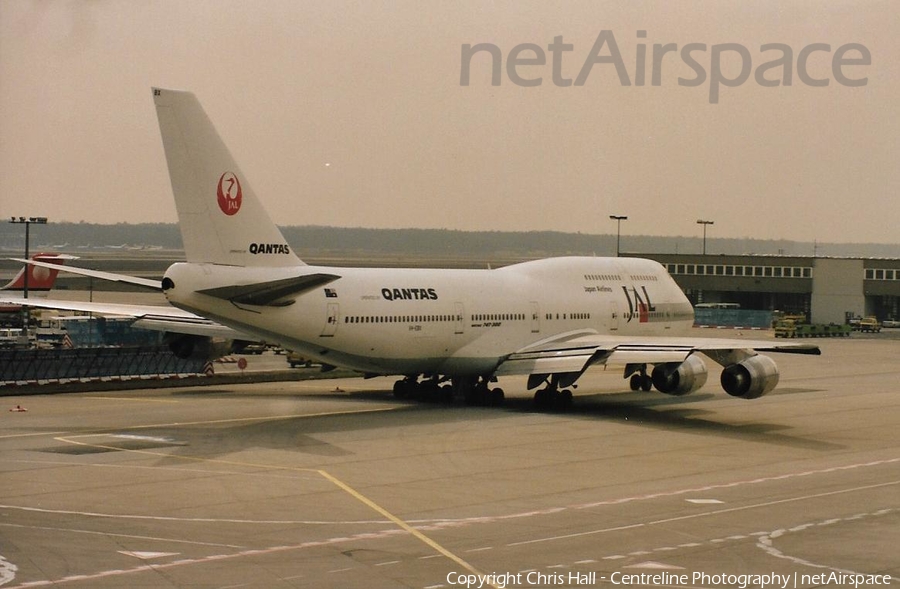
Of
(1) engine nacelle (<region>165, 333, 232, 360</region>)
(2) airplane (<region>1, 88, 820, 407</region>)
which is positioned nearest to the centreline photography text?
(2) airplane (<region>1, 88, 820, 407</region>)

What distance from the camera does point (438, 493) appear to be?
2269cm

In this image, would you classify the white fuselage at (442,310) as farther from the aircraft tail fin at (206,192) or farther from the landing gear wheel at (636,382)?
the landing gear wheel at (636,382)

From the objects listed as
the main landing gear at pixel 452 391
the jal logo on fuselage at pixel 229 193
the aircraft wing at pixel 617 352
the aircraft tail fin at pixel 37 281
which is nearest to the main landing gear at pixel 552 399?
Answer: the aircraft wing at pixel 617 352

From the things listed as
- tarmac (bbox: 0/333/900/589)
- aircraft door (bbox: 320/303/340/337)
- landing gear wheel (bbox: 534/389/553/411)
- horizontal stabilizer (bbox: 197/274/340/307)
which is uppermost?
horizontal stabilizer (bbox: 197/274/340/307)

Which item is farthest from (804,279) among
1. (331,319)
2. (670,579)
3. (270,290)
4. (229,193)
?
(670,579)

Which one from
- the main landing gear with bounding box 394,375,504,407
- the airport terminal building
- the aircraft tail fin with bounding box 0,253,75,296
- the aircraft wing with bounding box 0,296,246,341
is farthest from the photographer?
the airport terminal building

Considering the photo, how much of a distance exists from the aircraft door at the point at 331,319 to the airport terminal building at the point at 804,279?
2357 inches

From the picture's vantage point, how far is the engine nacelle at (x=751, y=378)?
33281 mm

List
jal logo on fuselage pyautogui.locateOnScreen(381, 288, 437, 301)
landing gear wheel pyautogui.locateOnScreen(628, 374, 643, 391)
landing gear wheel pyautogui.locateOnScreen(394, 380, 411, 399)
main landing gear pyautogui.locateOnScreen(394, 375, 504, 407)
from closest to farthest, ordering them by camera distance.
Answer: jal logo on fuselage pyautogui.locateOnScreen(381, 288, 437, 301) < main landing gear pyautogui.locateOnScreen(394, 375, 504, 407) < landing gear wheel pyautogui.locateOnScreen(394, 380, 411, 399) < landing gear wheel pyautogui.locateOnScreen(628, 374, 643, 391)

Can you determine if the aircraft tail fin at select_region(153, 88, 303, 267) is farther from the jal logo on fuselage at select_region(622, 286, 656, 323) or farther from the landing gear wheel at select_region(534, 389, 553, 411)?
the jal logo on fuselage at select_region(622, 286, 656, 323)

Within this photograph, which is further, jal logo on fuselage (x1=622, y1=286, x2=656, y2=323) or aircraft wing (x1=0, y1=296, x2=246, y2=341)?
jal logo on fuselage (x1=622, y1=286, x2=656, y2=323)

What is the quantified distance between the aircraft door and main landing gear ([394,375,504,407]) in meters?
6.16

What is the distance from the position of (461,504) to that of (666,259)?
239 feet

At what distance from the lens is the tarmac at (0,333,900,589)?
16078 millimetres
